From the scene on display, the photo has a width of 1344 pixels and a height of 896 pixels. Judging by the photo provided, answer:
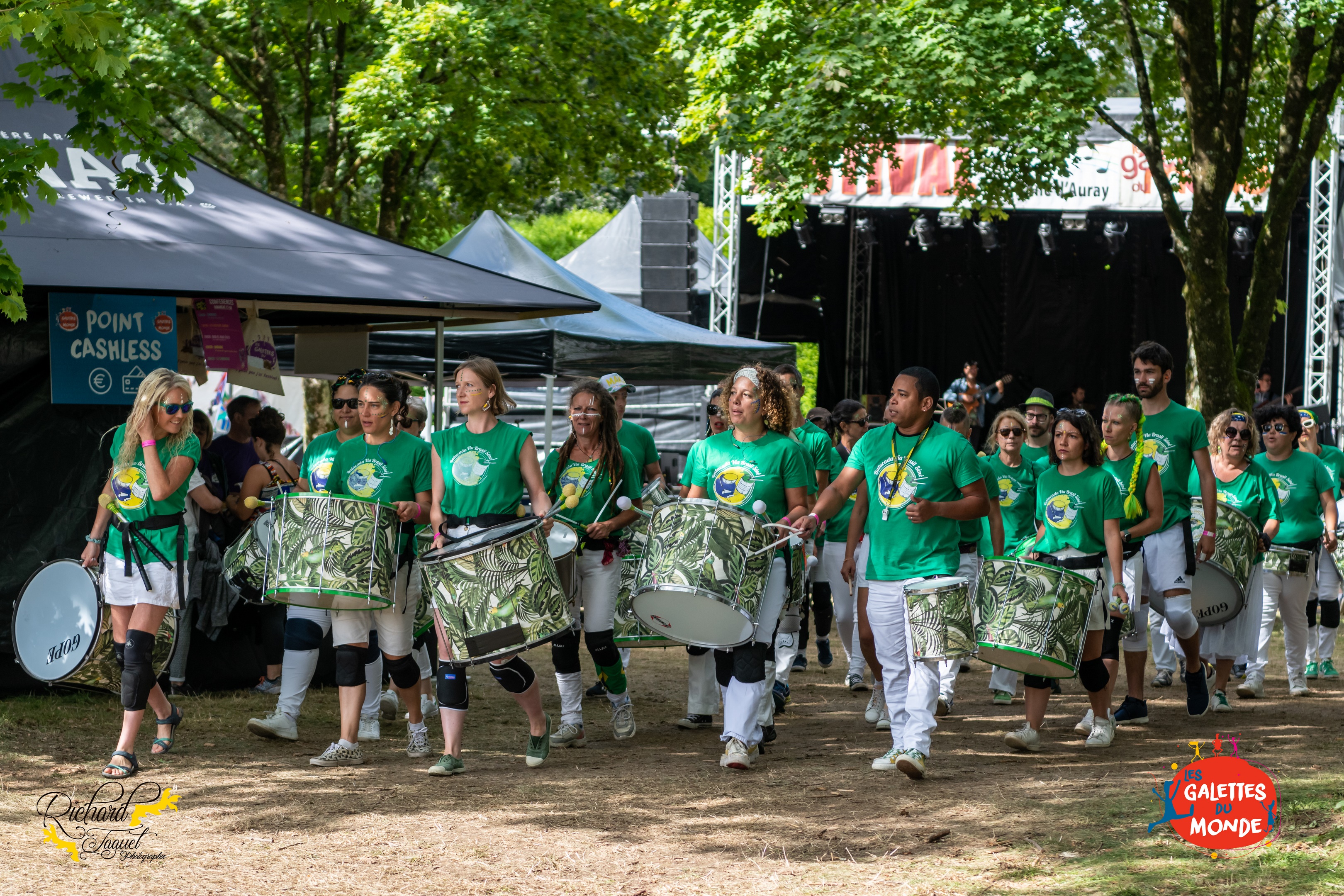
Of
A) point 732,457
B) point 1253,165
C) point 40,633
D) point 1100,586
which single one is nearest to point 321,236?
point 40,633

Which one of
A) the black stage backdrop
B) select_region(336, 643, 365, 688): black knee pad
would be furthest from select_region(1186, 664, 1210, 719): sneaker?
the black stage backdrop

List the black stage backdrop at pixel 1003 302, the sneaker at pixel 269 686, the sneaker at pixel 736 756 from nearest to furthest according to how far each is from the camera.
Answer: the sneaker at pixel 736 756
the sneaker at pixel 269 686
the black stage backdrop at pixel 1003 302

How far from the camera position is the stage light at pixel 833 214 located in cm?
1973

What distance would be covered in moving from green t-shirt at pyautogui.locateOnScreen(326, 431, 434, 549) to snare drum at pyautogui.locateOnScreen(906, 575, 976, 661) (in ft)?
7.38

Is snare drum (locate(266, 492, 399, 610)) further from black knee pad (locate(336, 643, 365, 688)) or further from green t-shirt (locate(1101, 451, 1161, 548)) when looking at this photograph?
green t-shirt (locate(1101, 451, 1161, 548))

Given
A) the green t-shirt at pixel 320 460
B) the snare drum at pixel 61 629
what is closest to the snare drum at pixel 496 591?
the green t-shirt at pixel 320 460

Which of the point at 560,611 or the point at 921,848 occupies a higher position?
the point at 560,611

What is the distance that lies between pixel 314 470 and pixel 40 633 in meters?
1.54

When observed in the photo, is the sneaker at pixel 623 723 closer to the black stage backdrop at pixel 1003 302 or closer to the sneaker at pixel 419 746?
the sneaker at pixel 419 746

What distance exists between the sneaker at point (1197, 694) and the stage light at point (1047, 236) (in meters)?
13.7

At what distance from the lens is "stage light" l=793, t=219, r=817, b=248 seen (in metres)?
21.0

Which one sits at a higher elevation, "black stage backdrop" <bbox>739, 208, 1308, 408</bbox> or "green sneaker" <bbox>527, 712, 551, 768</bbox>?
"black stage backdrop" <bbox>739, 208, 1308, 408</bbox>

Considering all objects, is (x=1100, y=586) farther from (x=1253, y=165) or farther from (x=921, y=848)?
(x=1253, y=165)

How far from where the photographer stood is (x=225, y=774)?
20.4 ft
